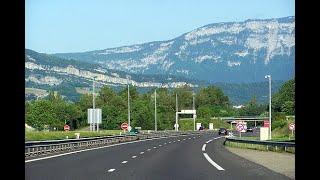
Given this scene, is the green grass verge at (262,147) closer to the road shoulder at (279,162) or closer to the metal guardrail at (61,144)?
the road shoulder at (279,162)

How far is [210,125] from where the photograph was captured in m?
190

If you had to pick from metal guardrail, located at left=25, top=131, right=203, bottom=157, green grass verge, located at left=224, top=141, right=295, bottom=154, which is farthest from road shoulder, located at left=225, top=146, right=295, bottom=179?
metal guardrail, located at left=25, top=131, right=203, bottom=157

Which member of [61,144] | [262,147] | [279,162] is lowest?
[262,147]

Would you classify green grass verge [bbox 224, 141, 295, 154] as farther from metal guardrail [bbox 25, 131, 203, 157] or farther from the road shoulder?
metal guardrail [bbox 25, 131, 203, 157]

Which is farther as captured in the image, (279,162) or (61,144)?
(61,144)

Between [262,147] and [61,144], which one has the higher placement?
[61,144]

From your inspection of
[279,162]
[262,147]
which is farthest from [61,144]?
[279,162]

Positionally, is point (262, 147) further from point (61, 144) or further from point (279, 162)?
point (279, 162)

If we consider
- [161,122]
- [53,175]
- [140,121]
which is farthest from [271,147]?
[161,122]
